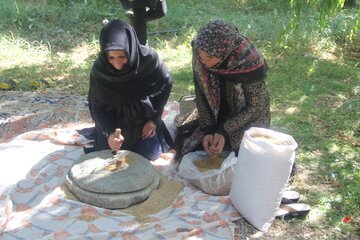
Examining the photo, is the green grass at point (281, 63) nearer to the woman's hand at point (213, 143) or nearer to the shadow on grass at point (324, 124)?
the shadow on grass at point (324, 124)

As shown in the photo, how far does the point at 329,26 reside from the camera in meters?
6.25

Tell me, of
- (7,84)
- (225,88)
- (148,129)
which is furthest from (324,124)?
(7,84)

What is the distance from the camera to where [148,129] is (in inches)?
131

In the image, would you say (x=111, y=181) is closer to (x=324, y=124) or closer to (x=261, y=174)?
(x=261, y=174)

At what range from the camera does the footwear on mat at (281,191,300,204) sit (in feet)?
9.39

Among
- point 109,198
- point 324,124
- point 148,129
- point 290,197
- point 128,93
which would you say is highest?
point 128,93

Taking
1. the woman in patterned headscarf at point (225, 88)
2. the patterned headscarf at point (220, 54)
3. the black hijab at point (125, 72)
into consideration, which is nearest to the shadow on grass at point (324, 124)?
the woman in patterned headscarf at point (225, 88)

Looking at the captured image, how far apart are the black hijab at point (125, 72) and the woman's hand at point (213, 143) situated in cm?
54

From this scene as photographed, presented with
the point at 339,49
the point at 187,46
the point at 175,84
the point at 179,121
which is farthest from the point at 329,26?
the point at 179,121

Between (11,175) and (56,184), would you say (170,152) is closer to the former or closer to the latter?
(56,184)

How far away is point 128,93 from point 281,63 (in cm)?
289

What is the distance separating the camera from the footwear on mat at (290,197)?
9.39 feet

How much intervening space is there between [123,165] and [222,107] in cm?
82

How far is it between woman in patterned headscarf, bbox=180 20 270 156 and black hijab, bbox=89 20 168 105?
305 millimetres
